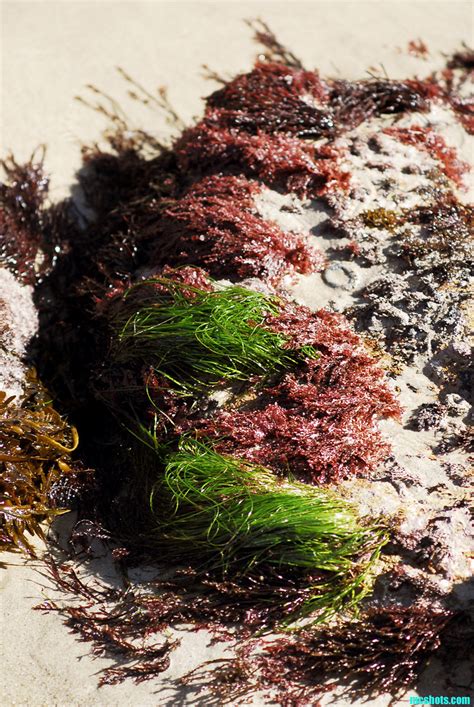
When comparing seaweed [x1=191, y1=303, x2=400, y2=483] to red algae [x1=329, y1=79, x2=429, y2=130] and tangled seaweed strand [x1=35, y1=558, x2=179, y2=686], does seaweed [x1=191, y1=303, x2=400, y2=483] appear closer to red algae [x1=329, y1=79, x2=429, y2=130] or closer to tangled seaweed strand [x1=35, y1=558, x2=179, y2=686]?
tangled seaweed strand [x1=35, y1=558, x2=179, y2=686]

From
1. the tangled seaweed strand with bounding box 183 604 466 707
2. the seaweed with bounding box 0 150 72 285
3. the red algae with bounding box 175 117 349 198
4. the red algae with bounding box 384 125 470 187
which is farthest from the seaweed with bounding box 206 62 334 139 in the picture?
the tangled seaweed strand with bounding box 183 604 466 707

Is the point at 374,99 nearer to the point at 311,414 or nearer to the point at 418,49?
the point at 418,49

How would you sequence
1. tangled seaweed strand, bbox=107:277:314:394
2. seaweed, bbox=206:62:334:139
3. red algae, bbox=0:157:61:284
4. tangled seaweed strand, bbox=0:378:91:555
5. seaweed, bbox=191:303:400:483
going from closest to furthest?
1. seaweed, bbox=191:303:400:483
2. tangled seaweed strand, bbox=0:378:91:555
3. tangled seaweed strand, bbox=107:277:314:394
4. red algae, bbox=0:157:61:284
5. seaweed, bbox=206:62:334:139

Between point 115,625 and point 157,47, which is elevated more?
point 157,47

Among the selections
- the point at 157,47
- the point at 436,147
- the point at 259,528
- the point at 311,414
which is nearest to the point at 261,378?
the point at 311,414

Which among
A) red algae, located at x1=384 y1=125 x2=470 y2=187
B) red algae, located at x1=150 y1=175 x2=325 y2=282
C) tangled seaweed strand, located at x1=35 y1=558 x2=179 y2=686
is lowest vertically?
tangled seaweed strand, located at x1=35 y1=558 x2=179 y2=686

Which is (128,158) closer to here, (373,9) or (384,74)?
(384,74)
